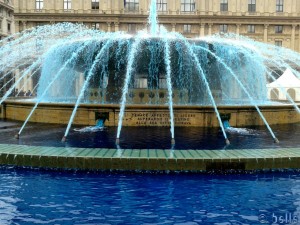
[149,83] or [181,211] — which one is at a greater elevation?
[149,83]

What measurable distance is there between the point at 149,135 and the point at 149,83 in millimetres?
6496

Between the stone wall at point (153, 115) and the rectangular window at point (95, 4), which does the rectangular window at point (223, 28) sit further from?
the stone wall at point (153, 115)

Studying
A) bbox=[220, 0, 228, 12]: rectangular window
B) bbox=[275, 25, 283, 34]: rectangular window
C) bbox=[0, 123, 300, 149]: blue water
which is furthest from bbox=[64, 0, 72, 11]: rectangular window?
bbox=[0, 123, 300, 149]: blue water

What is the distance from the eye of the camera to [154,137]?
12.2m

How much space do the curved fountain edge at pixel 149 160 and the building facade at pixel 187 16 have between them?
213 feet

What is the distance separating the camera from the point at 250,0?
73688 millimetres

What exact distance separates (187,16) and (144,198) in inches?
2680

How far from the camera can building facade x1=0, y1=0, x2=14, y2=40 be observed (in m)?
66.8

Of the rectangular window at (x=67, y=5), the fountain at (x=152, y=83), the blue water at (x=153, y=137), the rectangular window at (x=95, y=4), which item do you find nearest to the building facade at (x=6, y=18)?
the rectangular window at (x=67, y=5)

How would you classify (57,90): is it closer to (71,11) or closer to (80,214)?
(80,214)

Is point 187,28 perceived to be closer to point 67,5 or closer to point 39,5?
point 67,5

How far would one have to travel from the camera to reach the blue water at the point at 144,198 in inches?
244

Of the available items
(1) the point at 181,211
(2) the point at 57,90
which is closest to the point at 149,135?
(1) the point at 181,211

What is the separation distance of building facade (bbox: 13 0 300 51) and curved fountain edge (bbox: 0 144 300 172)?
64.9 m
